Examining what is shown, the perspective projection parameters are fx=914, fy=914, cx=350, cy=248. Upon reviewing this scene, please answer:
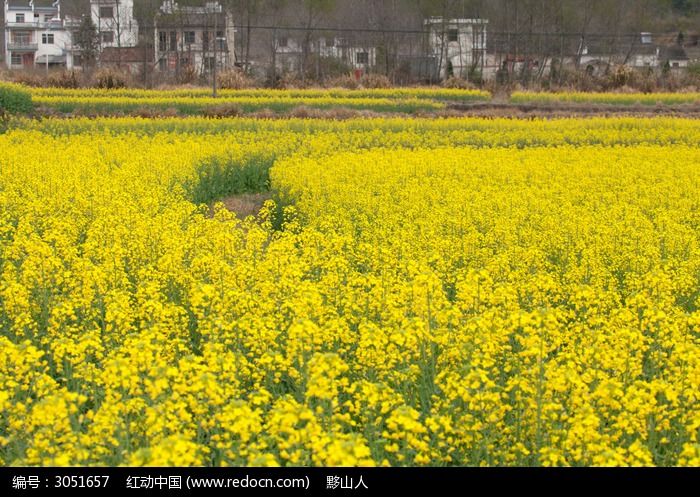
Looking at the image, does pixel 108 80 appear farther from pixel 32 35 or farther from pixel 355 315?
pixel 32 35

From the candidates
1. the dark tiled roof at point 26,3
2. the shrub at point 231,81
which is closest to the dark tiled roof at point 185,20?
the shrub at point 231,81

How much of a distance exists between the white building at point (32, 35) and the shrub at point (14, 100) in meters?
60.5

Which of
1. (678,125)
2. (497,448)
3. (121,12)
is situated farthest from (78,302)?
(121,12)

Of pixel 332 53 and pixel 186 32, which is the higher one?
pixel 186 32

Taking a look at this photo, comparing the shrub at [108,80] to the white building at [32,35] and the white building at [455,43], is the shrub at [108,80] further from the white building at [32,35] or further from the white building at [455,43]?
the white building at [32,35]

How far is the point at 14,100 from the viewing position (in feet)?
103

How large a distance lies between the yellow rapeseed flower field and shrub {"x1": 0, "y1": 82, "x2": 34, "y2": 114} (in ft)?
45.6

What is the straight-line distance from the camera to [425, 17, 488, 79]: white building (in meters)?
59.5

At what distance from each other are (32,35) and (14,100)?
6688 centimetres

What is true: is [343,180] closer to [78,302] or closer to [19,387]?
[78,302]

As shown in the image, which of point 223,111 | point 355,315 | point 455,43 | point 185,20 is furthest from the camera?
point 455,43
